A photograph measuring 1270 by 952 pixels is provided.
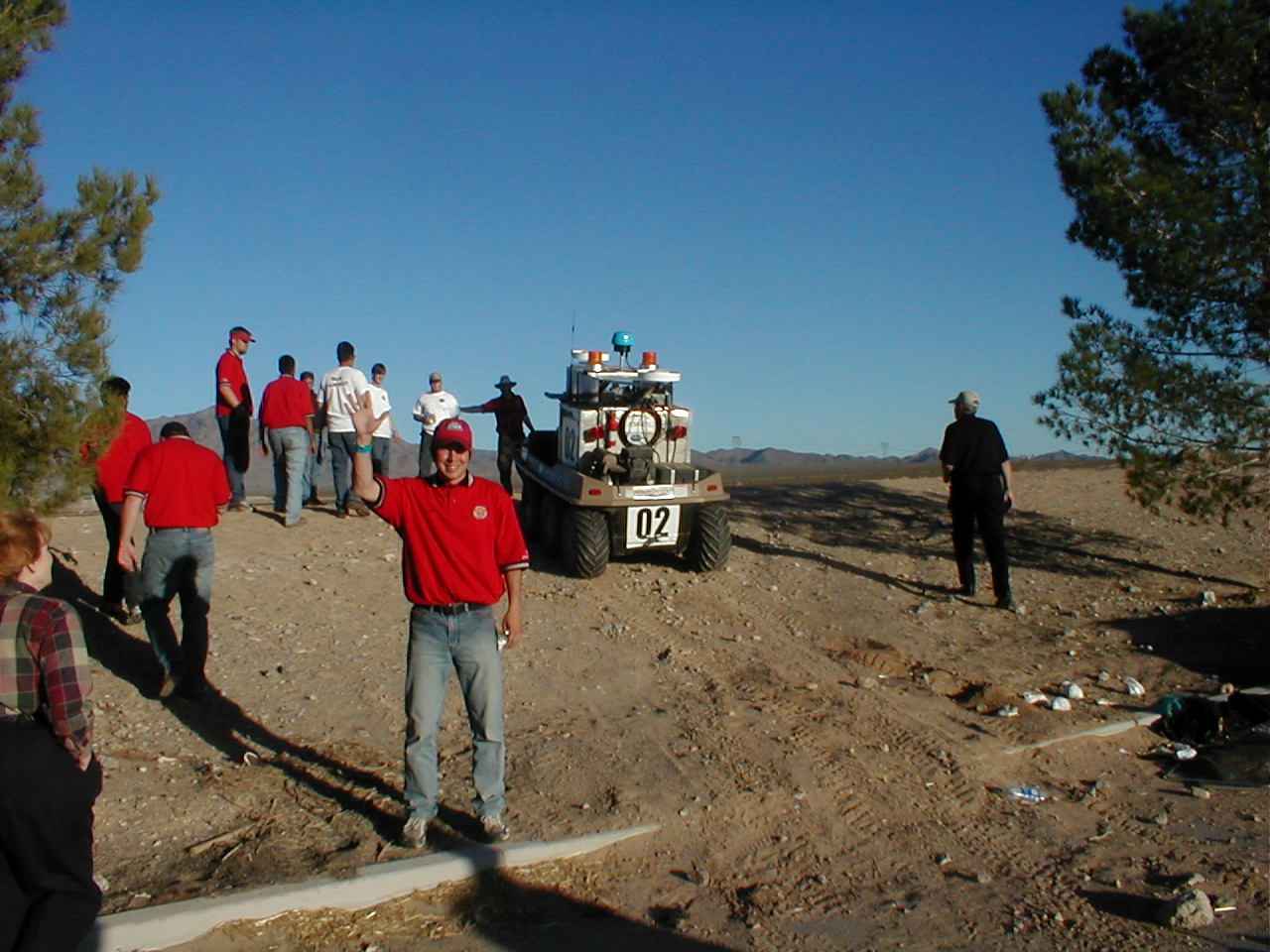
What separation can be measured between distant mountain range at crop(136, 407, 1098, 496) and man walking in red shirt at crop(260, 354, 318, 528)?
4.48 m

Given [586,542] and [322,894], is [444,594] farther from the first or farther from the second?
[586,542]

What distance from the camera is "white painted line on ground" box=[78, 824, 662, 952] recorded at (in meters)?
4.71

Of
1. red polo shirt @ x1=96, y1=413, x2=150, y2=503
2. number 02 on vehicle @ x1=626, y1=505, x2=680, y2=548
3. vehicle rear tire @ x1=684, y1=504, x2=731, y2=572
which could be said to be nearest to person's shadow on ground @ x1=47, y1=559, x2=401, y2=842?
red polo shirt @ x1=96, y1=413, x2=150, y2=503

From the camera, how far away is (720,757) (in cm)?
740

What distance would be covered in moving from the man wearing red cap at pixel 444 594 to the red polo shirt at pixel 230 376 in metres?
7.34

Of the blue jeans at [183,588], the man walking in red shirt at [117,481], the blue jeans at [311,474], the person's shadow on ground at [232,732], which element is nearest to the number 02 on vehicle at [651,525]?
the blue jeans at [311,474]

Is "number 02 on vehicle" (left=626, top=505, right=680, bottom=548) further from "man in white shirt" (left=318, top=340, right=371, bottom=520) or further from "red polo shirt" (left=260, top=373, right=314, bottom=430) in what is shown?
"red polo shirt" (left=260, top=373, right=314, bottom=430)

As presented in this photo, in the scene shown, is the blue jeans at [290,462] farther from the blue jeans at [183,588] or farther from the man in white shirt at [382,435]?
the blue jeans at [183,588]

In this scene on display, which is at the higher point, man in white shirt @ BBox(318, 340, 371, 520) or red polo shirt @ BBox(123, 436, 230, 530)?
man in white shirt @ BBox(318, 340, 371, 520)

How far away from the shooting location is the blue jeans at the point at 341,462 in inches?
508

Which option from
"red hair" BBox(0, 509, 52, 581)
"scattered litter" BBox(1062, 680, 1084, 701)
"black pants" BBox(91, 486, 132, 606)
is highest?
"red hair" BBox(0, 509, 52, 581)

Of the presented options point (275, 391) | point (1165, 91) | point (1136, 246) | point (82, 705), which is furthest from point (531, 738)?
point (1165, 91)

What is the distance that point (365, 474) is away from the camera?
5.46 m

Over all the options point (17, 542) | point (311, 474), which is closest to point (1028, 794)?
point (17, 542)
